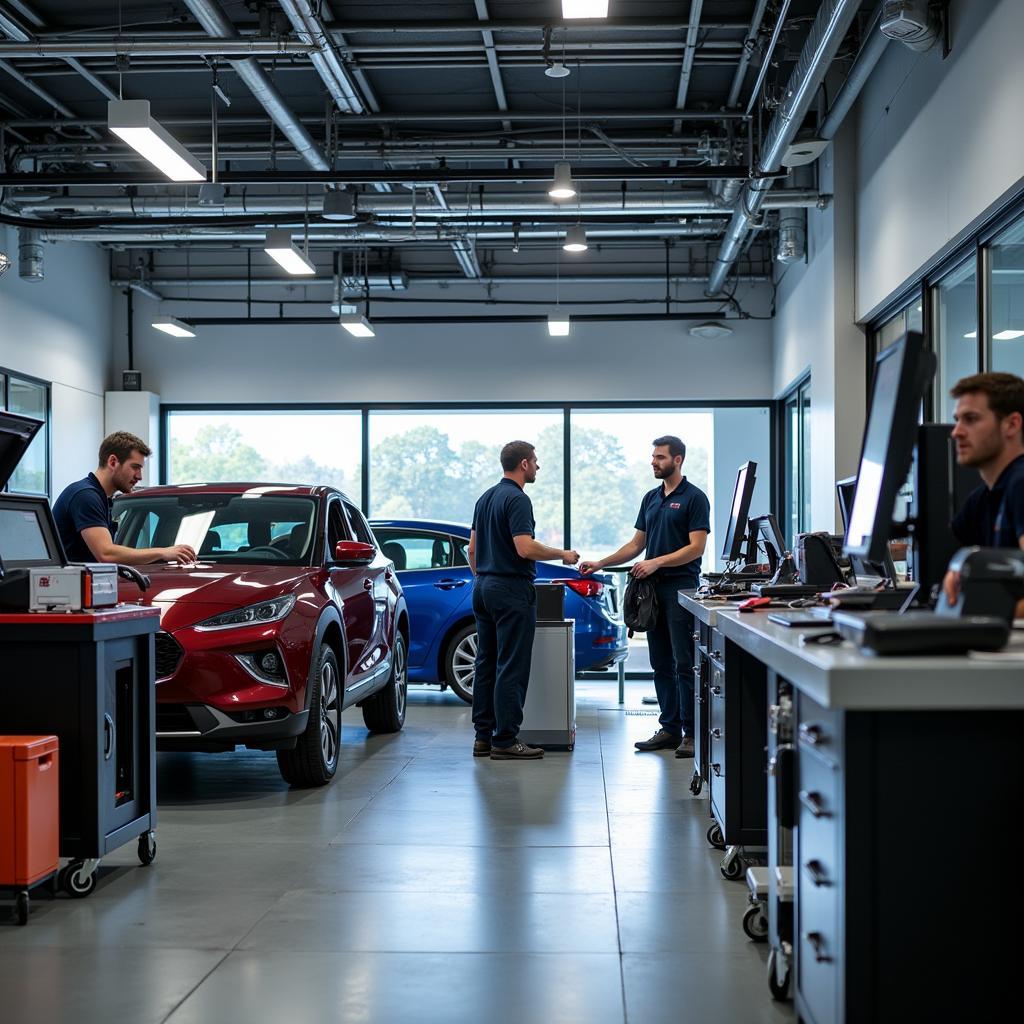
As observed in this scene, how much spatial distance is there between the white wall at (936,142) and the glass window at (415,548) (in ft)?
12.7

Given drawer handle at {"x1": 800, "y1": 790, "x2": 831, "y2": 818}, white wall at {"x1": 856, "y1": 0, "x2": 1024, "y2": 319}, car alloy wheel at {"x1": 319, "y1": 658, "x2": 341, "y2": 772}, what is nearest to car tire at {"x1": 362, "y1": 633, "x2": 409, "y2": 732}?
car alloy wheel at {"x1": 319, "y1": 658, "x2": 341, "y2": 772}

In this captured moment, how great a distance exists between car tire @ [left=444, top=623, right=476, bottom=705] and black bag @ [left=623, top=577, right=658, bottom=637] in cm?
282

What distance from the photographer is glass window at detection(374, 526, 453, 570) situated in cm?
1035

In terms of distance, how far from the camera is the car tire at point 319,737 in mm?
6312

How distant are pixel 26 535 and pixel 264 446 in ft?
32.2

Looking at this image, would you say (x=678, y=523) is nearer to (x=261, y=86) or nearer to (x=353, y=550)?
(x=353, y=550)

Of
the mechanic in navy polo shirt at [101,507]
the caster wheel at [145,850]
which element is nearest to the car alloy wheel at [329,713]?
the mechanic in navy polo shirt at [101,507]

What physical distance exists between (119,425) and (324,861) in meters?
10.3

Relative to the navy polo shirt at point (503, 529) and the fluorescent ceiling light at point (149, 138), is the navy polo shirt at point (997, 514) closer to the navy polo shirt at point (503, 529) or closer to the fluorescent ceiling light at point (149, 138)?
the navy polo shirt at point (503, 529)

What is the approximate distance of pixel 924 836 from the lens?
7.55 ft

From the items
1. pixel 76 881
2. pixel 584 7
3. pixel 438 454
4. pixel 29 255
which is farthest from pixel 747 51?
pixel 76 881

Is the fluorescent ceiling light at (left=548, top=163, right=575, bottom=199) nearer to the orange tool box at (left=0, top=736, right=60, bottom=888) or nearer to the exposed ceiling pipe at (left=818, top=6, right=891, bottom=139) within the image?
the exposed ceiling pipe at (left=818, top=6, right=891, bottom=139)

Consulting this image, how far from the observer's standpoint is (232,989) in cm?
342

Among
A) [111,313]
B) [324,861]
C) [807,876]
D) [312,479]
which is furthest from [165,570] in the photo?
[111,313]
